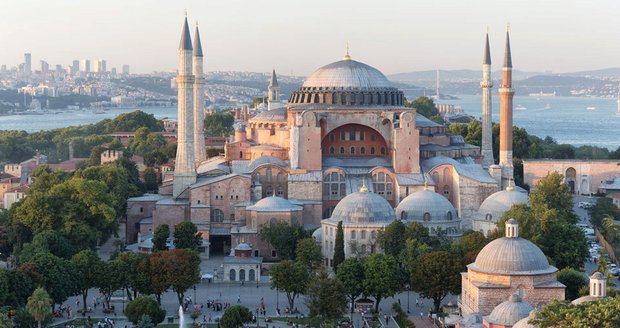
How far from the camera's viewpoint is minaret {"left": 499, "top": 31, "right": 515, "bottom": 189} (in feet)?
167

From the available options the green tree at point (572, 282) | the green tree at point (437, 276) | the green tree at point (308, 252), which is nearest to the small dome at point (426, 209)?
the green tree at point (308, 252)

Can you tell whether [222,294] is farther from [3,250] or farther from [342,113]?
[342,113]

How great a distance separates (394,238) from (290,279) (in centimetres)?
532

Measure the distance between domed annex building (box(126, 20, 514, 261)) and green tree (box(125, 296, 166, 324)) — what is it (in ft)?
31.8

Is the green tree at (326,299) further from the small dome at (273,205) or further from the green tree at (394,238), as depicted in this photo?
the small dome at (273,205)

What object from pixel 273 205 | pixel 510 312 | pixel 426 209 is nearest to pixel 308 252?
pixel 273 205

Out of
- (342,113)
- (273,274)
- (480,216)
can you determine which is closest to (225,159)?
(342,113)

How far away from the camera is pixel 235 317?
107 feet

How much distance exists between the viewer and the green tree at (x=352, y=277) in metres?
35.8

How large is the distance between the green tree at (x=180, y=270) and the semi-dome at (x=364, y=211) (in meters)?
6.72

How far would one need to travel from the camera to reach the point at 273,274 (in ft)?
120

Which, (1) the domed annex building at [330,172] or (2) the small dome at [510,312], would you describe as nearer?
(2) the small dome at [510,312]

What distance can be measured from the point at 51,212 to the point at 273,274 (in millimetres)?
10410

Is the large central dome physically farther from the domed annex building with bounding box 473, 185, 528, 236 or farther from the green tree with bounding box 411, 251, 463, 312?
the green tree with bounding box 411, 251, 463, 312
